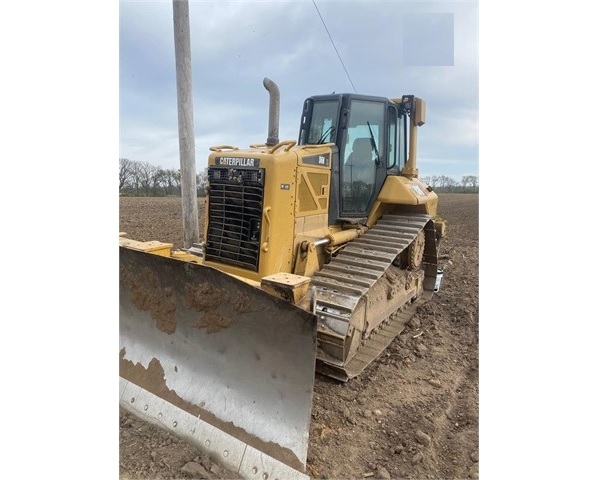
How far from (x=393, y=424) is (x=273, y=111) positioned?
2.51 m

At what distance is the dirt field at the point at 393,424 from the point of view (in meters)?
2.19

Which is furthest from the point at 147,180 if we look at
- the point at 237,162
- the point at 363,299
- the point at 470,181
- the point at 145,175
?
the point at 470,181

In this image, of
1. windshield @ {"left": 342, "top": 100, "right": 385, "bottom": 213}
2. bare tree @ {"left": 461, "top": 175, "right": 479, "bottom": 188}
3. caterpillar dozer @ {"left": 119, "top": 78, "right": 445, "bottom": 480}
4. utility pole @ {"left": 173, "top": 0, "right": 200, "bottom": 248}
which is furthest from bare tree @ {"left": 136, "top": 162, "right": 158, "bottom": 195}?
bare tree @ {"left": 461, "top": 175, "right": 479, "bottom": 188}

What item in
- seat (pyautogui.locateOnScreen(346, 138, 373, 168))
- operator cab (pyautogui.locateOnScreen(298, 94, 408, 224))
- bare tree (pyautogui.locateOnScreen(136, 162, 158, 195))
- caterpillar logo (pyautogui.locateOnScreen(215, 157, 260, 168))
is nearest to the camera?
bare tree (pyautogui.locateOnScreen(136, 162, 158, 195))

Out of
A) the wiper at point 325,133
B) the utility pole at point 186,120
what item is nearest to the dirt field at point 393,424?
the utility pole at point 186,120

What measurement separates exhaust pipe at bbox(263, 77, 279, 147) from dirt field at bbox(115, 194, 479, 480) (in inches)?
49.0

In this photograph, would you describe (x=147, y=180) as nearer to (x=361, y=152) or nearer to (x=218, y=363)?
(x=218, y=363)

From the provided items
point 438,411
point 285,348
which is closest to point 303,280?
point 285,348

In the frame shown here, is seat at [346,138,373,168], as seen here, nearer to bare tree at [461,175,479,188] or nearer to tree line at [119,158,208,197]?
tree line at [119,158,208,197]

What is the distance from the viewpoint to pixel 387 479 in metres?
2.15

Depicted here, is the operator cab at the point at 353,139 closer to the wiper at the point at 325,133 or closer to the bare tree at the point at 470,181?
the wiper at the point at 325,133

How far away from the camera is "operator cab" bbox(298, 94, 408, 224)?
3555mm

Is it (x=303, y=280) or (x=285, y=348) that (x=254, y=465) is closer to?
(x=285, y=348)
